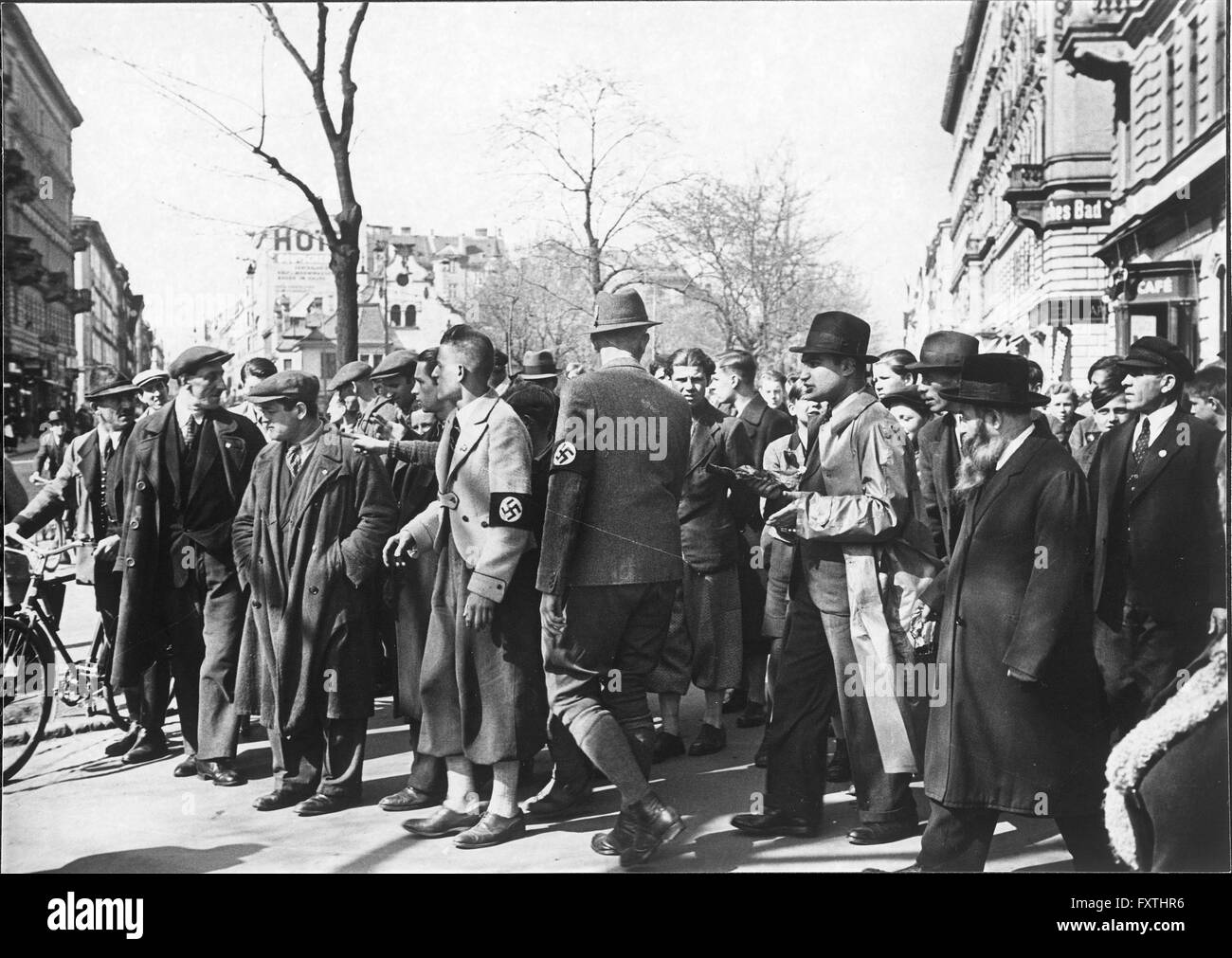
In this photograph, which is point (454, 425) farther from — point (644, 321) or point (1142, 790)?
point (1142, 790)

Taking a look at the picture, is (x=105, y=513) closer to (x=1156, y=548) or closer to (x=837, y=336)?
(x=837, y=336)

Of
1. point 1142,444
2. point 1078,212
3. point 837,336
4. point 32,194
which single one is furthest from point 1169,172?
point 32,194

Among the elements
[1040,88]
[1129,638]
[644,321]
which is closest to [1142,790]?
[1129,638]

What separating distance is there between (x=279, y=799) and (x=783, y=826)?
2.33m

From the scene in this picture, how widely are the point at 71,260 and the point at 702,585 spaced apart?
3880mm

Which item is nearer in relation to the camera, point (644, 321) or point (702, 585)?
point (644, 321)

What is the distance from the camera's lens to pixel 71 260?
700 cm

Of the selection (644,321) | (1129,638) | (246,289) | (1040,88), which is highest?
(1040,88)

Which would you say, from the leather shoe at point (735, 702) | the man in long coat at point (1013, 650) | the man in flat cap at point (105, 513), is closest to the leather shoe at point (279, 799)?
the man in flat cap at point (105, 513)

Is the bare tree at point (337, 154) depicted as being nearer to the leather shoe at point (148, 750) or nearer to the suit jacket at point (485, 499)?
the suit jacket at point (485, 499)

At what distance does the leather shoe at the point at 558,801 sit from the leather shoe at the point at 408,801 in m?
0.47

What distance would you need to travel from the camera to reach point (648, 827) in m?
5.14
